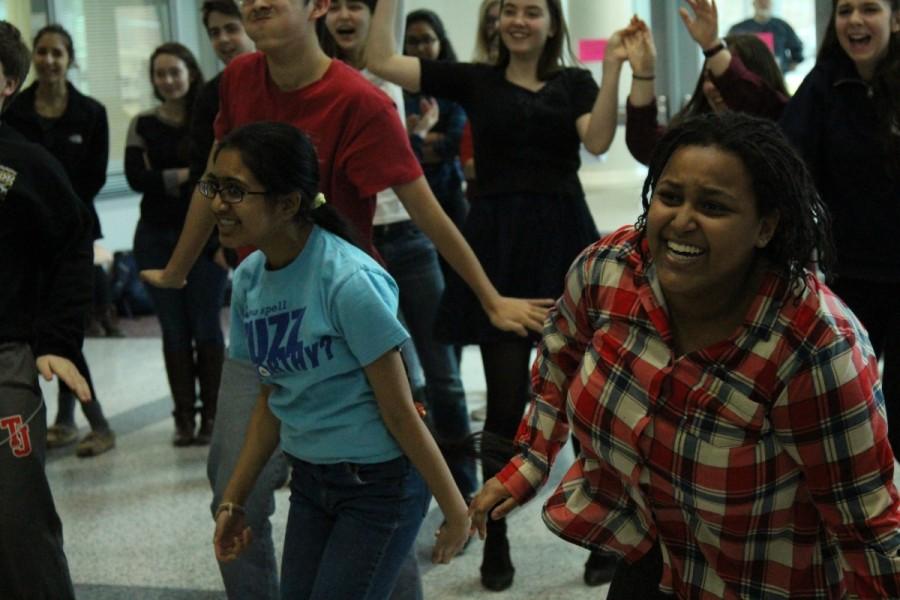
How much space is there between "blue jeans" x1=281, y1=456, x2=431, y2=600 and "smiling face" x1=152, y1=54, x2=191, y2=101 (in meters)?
2.97

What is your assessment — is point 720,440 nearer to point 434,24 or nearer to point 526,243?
point 526,243

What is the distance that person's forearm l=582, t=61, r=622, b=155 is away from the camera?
3.00 m

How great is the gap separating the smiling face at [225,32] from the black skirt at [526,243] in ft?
5.15

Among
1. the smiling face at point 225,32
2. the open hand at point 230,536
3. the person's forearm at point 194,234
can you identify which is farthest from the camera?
the smiling face at point 225,32

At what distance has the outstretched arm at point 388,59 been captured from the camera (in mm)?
3195

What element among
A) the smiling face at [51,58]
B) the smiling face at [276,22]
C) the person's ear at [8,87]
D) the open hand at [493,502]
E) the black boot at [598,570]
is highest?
the smiling face at [276,22]

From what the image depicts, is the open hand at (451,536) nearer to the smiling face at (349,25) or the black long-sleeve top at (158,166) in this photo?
the smiling face at (349,25)

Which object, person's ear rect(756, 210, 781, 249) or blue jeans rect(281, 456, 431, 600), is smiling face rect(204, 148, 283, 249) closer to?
blue jeans rect(281, 456, 431, 600)

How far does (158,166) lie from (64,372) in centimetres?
229

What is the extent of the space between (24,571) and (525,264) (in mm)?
1377

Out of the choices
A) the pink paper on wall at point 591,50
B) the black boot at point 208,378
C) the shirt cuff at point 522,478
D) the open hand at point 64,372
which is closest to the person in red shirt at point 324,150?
the open hand at point 64,372

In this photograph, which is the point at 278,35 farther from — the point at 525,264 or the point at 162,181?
the point at 162,181

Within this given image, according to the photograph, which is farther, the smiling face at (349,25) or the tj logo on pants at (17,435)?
the smiling face at (349,25)

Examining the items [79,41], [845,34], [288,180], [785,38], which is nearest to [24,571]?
[288,180]
